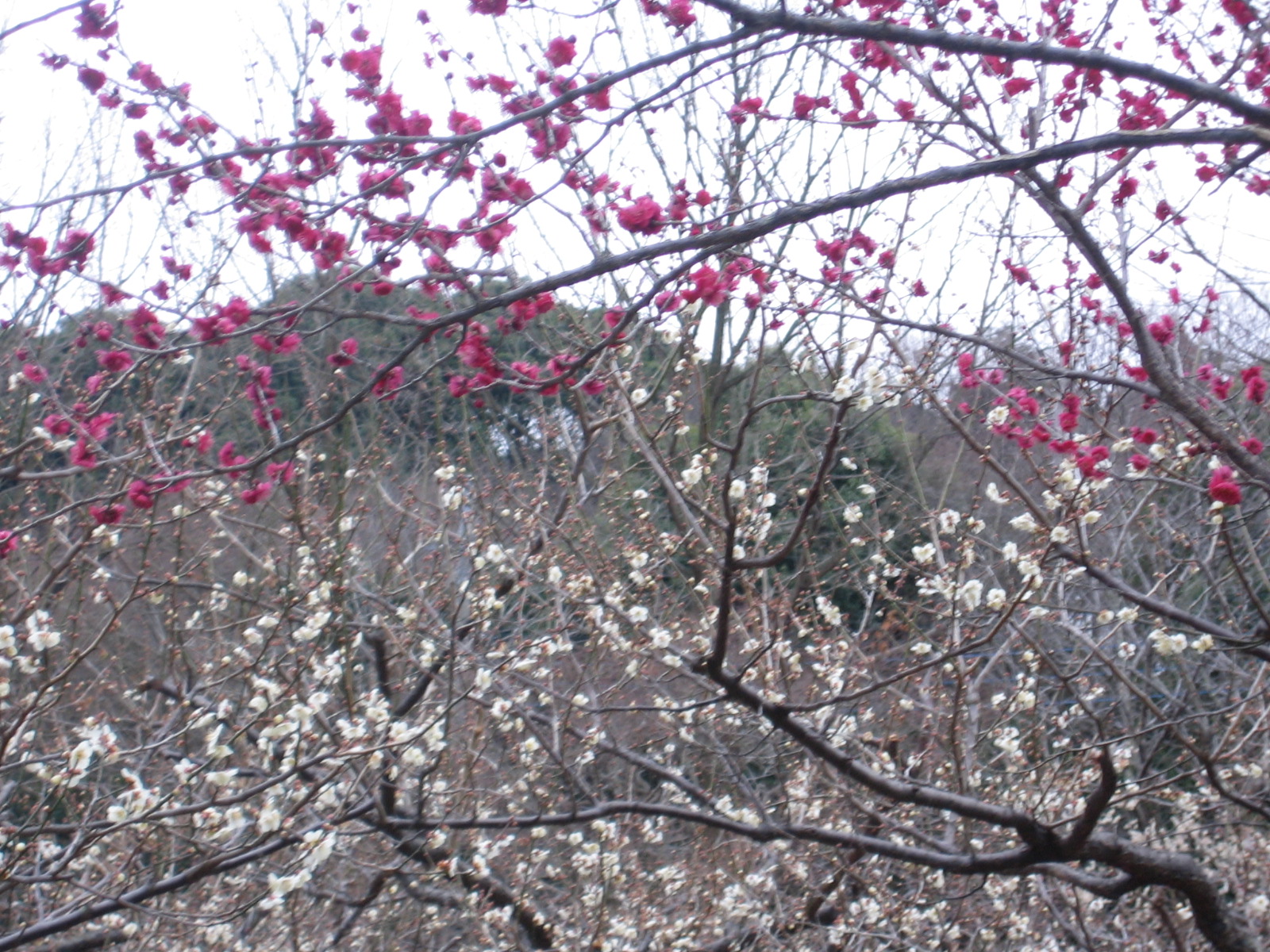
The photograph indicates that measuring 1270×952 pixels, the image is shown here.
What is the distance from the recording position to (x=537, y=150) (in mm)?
2916

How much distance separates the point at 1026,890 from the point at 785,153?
4.26 meters

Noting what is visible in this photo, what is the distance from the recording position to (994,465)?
10.4 feet

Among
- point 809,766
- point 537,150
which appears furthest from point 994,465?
point 809,766

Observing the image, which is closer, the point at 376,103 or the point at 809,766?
the point at 376,103

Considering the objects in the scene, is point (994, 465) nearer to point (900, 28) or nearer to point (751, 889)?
point (900, 28)

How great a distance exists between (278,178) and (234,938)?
3.57 metres

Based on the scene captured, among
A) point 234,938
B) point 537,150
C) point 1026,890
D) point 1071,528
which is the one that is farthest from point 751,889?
point 537,150

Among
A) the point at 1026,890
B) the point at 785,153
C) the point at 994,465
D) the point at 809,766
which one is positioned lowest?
the point at 1026,890

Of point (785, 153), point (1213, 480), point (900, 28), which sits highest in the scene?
point (785, 153)

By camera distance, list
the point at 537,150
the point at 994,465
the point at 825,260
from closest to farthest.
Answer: the point at 537,150
the point at 994,465
the point at 825,260

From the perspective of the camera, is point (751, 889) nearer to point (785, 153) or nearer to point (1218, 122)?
point (1218, 122)

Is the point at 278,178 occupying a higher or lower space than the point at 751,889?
higher

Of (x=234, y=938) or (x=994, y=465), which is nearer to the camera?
(x=994, y=465)

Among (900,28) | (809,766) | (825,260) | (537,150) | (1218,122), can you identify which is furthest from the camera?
(809,766)
